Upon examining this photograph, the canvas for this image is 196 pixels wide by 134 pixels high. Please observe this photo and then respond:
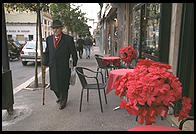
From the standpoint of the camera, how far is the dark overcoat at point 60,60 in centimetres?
452

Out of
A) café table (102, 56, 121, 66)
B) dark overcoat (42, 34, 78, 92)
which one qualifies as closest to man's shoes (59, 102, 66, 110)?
dark overcoat (42, 34, 78, 92)

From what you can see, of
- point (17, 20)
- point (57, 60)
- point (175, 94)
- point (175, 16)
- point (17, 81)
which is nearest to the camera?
point (175, 94)

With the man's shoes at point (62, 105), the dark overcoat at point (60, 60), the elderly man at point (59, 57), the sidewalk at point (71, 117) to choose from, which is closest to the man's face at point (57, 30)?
the elderly man at point (59, 57)

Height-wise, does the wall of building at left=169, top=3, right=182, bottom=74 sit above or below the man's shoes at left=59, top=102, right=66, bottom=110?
above

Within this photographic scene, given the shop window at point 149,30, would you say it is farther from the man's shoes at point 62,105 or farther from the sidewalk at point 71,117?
the man's shoes at point 62,105

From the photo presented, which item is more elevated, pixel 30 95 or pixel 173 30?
pixel 173 30

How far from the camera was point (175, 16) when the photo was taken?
389 cm

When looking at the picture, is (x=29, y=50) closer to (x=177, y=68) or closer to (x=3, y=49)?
(x=3, y=49)

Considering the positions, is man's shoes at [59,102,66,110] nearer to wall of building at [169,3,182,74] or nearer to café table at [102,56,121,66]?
wall of building at [169,3,182,74]

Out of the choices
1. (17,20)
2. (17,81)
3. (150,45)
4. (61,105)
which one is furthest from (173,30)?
(17,20)

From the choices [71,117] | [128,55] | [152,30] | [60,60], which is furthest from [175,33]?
[71,117]

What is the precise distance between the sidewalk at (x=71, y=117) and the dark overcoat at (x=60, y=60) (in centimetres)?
58

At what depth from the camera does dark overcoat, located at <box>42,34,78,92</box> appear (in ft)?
14.8

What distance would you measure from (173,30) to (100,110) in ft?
7.42
